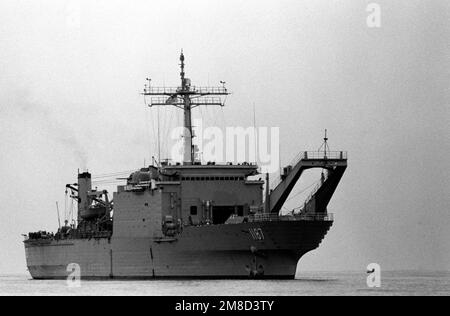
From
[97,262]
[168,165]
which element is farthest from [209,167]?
[97,262]

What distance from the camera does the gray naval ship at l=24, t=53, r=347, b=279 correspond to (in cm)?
6100

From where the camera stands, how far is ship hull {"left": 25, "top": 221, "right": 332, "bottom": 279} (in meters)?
60.5

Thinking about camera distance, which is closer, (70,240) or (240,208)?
(240,208)

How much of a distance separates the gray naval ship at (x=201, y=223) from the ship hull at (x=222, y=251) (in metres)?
0.04

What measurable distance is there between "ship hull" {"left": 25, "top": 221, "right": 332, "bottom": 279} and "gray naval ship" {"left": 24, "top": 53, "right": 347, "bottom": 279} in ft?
0.15

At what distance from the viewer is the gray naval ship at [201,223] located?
61.0 metres

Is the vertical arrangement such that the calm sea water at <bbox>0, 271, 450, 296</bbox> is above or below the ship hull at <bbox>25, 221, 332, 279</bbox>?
below

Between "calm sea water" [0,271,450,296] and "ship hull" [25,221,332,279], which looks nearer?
"calm sea water" [0,271,450,296]

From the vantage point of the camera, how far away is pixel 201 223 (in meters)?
64.2

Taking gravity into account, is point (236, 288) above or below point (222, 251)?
below

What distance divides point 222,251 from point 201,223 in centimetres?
288
